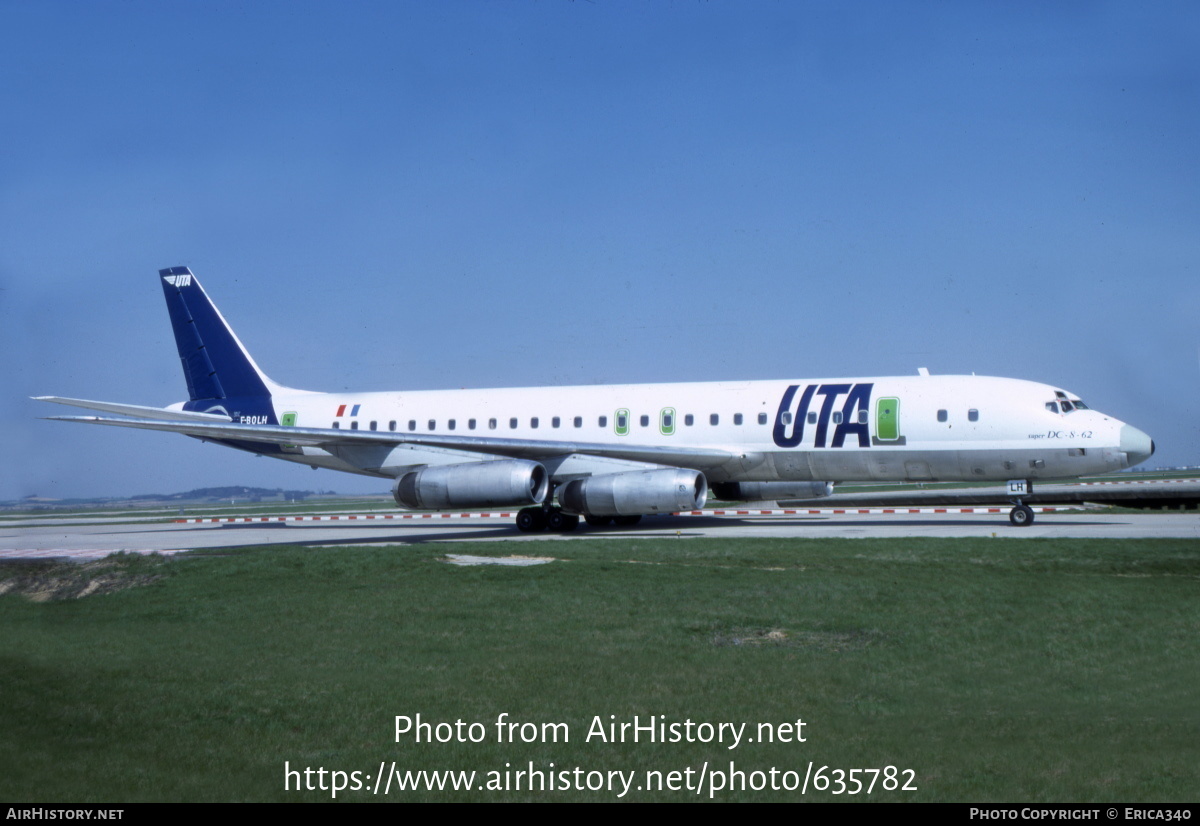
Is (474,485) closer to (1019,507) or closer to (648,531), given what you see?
(648,531)

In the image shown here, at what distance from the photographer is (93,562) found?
18.7 metres

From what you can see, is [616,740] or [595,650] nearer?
[616,740]

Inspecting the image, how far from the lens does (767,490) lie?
98.8 feet

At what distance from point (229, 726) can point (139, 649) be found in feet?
11.9

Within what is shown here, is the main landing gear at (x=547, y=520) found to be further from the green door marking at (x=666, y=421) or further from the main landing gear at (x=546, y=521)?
the green door marking at (x=666, y=421)

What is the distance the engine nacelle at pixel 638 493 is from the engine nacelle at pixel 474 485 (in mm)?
1118

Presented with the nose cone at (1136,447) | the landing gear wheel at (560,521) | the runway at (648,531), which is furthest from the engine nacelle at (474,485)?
the nose cone at (1136,447)

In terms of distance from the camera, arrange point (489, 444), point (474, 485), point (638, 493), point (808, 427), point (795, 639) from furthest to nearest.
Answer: point (489, 444)
point (808, 427)
point (474, 485)
point (638, 493)
point (795, 639)

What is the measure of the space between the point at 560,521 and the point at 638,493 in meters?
3.51

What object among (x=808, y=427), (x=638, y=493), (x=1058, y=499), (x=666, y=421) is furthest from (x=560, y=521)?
(x=1058, y=499)

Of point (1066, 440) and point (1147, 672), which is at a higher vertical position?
point (1066, 440)

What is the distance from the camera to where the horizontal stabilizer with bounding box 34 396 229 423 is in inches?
1134
